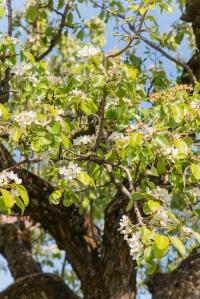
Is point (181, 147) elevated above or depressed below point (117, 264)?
below

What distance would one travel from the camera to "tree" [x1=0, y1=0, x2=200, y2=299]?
2488 mm

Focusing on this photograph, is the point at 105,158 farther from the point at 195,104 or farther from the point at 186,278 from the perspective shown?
the point at 186,278

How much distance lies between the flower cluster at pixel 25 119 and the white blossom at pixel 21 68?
1.60 feet

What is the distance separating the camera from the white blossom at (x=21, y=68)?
3049 mm

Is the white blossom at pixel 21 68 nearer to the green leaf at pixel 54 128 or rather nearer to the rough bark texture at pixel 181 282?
the green leaf at pixel 54 128

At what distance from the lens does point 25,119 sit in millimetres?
2635

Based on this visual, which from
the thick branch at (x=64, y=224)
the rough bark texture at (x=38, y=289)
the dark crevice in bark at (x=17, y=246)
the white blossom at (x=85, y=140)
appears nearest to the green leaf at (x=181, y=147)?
the white blossom at (x=85, y=140)

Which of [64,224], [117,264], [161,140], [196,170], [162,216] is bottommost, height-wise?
[162,216]

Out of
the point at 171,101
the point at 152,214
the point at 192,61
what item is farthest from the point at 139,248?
the point at 192,61

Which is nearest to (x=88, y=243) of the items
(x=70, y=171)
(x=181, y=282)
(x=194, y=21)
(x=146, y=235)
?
(x=181, y=282)

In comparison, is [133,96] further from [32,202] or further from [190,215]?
[32,202]

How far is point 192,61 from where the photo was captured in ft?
18.2

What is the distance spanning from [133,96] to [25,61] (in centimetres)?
72

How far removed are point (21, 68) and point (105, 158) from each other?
745 millimetres
